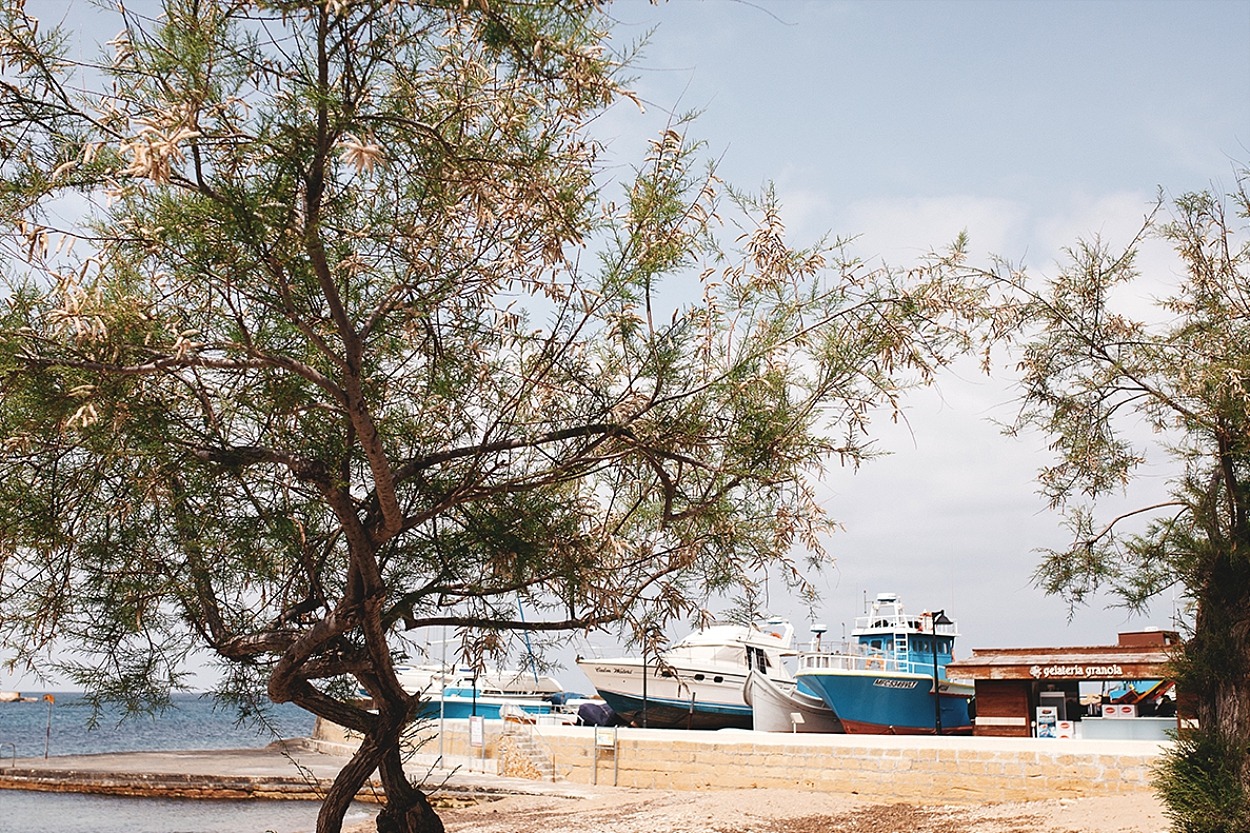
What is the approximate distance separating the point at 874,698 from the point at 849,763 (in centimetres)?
1059

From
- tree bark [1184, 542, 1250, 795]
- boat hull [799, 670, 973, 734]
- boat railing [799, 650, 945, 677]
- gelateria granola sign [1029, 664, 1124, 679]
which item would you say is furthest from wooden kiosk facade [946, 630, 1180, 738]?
→ tree bark [1184, 542, 1250, 795]

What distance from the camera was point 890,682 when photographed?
26.2 metres

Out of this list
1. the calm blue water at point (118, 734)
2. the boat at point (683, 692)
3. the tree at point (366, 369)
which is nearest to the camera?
the tree at point (366, 369)

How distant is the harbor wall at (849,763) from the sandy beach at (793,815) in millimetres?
495

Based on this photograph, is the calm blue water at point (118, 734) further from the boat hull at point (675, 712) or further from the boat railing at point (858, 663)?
the boat railing at point (858, 663)

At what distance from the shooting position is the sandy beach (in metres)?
11.4

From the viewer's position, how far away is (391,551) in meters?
6.29

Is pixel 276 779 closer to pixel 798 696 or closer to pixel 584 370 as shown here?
pixel 798 696

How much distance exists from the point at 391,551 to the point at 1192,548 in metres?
6.16

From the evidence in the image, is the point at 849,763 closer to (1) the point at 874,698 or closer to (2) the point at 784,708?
(1) the point at 874,698

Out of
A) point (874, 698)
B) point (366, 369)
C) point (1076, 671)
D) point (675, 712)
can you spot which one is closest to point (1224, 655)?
point (366, 369)

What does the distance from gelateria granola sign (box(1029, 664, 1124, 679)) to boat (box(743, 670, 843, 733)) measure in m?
8.55

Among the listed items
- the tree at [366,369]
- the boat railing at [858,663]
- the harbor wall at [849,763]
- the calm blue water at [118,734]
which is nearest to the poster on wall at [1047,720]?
the boat railing at [858,663]

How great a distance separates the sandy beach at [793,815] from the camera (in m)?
11.4
